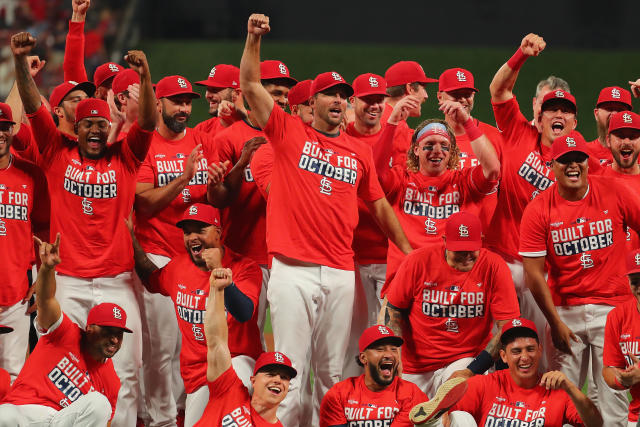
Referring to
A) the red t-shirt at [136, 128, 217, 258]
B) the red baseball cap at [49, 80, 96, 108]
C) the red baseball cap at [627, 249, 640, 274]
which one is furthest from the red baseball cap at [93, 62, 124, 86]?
the red baseball cap at [627, 249, 640, 274]

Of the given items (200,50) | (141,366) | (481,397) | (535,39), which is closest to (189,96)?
(141,366)

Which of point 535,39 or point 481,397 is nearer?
point 481,397

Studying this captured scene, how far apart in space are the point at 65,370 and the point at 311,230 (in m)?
1.92

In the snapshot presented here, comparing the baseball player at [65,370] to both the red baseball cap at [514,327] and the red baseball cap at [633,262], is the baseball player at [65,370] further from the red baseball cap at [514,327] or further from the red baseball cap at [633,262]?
the red baseball cap at [633,262]

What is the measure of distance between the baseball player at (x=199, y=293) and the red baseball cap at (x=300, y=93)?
1055 millimetres

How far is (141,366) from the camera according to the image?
760 centimetres

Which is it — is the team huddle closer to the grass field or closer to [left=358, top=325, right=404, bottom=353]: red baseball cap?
[left=358, top=325, right=404, bottom=353]: red baseball cap

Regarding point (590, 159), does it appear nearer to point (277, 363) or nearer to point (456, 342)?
point (456, 342)

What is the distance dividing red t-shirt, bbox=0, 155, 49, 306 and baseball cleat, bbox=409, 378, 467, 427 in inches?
120

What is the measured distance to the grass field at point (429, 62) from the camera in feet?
59.7

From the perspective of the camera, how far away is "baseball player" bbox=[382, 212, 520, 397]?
23.4 ft

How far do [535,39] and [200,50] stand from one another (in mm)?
12276

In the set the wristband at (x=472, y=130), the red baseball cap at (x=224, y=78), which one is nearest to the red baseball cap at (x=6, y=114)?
the red baseball cap at (x=224, y=78)

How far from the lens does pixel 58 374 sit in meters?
6.72
